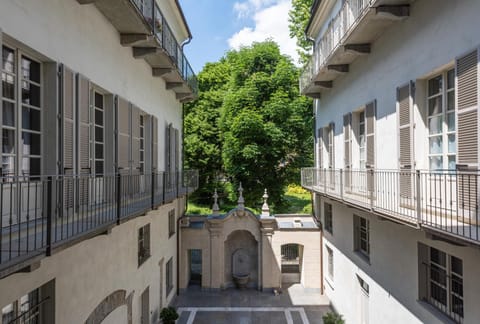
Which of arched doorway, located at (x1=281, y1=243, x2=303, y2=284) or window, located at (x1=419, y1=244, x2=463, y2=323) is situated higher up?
window, located at (x1=419, y1=244, x2=463, y2=323)

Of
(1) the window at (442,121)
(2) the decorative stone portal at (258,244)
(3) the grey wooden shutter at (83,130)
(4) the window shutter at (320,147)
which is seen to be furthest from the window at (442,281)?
(2) the decorative stone portal at (258,244)

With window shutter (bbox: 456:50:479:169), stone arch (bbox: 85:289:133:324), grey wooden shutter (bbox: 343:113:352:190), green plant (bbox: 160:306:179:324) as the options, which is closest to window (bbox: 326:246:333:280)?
grey wooden shutter (bbox: 343:113:352:190)

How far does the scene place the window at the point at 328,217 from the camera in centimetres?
1425

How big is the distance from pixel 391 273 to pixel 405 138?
348cm

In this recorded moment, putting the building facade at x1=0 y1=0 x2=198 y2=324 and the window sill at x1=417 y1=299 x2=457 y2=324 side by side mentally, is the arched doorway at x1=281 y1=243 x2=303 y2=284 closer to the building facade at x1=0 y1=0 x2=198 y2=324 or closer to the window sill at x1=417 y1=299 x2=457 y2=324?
the building facade at x1=0 y1=0 x2=198 y2=324

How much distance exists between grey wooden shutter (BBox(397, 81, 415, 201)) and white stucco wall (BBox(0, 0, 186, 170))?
21.9ft

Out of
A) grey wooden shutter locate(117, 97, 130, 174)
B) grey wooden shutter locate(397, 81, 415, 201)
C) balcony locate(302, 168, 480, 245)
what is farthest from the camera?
grey wooden shutter locate(117, 97, 130, 174)

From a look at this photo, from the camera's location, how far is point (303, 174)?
1552 cm

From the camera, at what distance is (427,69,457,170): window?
5.75 metres

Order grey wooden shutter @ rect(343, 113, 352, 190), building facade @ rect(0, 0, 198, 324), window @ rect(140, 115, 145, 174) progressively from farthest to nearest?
grey wooden shutter @ rect(343, 113, 352, 190) < window @ rect(140, 115, 145, 174) < building facade @ rect(0, 0, 198, 324)

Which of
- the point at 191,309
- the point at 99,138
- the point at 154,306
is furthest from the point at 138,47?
the point at 191,309

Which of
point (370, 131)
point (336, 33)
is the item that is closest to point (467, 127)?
point (370, 131)

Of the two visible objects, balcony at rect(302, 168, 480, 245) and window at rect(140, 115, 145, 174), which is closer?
balcony at rect(302, 168, 480, 245)

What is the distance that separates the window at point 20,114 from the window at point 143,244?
5455 mm
